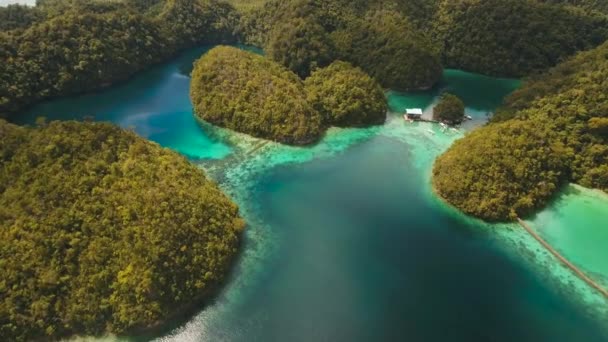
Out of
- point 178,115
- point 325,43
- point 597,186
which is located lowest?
point 178,115

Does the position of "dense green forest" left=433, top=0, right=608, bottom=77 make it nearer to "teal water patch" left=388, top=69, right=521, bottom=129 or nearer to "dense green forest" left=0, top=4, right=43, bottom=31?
"teal water patch" left=388, top=69, right=521, bottom=129

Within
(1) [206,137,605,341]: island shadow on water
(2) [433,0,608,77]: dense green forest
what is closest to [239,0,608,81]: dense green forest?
(2) [433,0,608,77]: dense green forest

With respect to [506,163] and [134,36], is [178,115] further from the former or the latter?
[506,163]

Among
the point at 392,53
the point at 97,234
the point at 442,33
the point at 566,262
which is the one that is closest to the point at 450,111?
the point at 392,53

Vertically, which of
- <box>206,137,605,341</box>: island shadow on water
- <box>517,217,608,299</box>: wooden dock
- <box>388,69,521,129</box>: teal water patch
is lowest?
<box>206,137,605,341</box>: island shadow on water

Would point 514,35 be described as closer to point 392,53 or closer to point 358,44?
point 392,53

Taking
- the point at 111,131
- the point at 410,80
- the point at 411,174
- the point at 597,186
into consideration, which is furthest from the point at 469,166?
the point at 111,131
